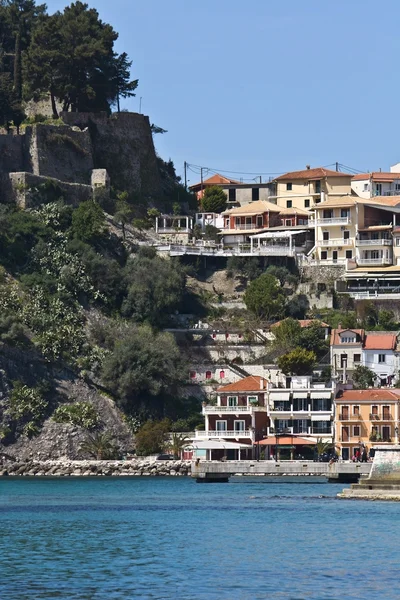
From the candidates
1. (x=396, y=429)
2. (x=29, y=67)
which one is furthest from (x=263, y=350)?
(x=29, y=67)

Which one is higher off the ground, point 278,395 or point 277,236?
point 277,236

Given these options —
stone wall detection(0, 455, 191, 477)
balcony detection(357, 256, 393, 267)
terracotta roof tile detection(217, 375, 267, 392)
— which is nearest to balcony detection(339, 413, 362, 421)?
terracotta roof tile detection(217, 375, 267, 392)

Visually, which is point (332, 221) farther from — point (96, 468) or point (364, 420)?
point (96, 468)

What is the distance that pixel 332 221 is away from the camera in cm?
10088

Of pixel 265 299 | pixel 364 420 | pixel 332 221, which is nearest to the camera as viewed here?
pixel 364 420

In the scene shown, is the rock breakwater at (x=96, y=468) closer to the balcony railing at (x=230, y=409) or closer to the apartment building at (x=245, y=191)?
the balcony railing at (x=230, y=409)

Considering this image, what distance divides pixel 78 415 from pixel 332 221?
24455 mm

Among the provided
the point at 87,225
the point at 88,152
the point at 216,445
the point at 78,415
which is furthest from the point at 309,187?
the point at 216,445

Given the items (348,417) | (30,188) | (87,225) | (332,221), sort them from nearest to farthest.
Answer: (348,417) → (87,225) → (30,188) → (332,221)

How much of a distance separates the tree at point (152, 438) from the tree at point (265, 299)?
1183cm

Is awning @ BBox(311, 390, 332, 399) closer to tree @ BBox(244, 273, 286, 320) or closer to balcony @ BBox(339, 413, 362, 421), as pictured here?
balcony @ BBox(339, 413, 362, 421)

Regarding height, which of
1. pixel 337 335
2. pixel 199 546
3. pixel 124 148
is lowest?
pixel 199 546

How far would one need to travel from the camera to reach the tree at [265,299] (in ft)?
306

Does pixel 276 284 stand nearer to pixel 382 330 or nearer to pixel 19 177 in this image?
pixel 382 330
